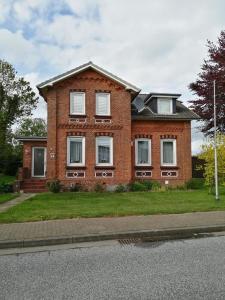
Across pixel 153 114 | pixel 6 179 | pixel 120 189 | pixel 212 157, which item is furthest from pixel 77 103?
pixel 6 179

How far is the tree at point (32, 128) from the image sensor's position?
159 feet

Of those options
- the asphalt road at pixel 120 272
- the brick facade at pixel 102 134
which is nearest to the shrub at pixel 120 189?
the brick facade at pixel 102 134

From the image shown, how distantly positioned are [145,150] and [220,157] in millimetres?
6679

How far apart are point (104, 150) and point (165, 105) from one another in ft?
18.7

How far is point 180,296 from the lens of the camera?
15.4 ft

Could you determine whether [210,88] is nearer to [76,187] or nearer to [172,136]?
[172,136]

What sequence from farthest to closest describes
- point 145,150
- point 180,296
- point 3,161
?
1. point 3,161
2. point 145,150
3. point 180,296

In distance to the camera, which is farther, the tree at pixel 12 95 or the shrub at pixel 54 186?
the tree at pixel 12 95

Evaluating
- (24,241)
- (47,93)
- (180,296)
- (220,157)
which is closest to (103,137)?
(47,93)

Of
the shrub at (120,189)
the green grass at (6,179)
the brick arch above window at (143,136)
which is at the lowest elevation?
the shrub at (120,189)

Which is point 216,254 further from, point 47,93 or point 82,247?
point 47,93

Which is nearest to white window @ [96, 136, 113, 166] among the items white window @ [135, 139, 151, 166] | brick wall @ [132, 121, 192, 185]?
brick wall @ [132, 121, 192, 185]

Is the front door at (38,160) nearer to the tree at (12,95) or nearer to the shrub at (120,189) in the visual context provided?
the shrub at (120,189)

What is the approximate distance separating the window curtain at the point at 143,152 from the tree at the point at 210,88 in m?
8.74
